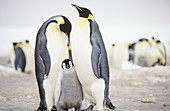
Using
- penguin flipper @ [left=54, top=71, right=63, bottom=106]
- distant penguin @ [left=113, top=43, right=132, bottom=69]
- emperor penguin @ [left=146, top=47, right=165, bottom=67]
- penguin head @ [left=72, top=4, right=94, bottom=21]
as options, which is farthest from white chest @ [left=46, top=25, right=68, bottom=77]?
distant penguin @ [left=113, top=43, right=132, bottom=69]

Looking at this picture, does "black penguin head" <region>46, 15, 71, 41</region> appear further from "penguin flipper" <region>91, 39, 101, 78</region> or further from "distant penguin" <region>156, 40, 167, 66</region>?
"distant penguin" <region>156, 40, 167, 66</region>

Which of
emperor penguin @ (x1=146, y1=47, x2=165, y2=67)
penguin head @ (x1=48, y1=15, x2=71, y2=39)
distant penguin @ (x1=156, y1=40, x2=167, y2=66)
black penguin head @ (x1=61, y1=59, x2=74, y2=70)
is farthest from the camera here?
distant penguin @ (x1=156, y1=40, x2=167, y2=66)

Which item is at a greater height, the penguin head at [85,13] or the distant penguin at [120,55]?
the penguin head at [85,13]

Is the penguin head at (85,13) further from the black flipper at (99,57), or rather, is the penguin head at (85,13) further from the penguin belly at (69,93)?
the penguin belly at (69,93)

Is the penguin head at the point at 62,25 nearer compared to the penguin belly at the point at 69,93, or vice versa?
the penguin belly at the point at 69,93

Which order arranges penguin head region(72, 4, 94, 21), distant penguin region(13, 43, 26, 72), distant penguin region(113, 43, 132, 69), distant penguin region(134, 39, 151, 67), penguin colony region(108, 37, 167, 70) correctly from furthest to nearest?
distant penguin region(113, 43, 132, 69) → distant penguin region(134, 39, 151, 67) → penguin colony region(108, 37, 167, 70) → distant penguin region(13, 43, 26, 72) → penguin head region(72, 4, 94, 21)

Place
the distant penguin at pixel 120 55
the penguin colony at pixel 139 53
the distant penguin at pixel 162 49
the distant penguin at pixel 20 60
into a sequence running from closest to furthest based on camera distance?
the distant penguin at pixel 20 60 < the distant penguin at pixel 162 49 < the penguin colony at pixel 139 53 < the distant penguin at pixel 120 55

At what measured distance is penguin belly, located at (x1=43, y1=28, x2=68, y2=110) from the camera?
12.6 ft

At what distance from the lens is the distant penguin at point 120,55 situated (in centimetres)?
1403

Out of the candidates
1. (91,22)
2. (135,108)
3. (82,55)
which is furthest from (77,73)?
(135,108)

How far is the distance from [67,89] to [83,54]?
55 centimetres

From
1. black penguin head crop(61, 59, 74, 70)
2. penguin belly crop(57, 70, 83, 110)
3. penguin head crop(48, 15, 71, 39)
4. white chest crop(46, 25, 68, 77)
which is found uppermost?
penguin head crop(48, 15, 71, 39)

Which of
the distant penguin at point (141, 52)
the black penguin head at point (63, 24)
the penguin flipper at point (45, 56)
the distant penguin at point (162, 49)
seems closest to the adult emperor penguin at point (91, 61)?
the black penguin head at point (63, 24)

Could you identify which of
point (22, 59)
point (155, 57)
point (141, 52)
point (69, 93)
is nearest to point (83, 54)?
point (69, 93)
